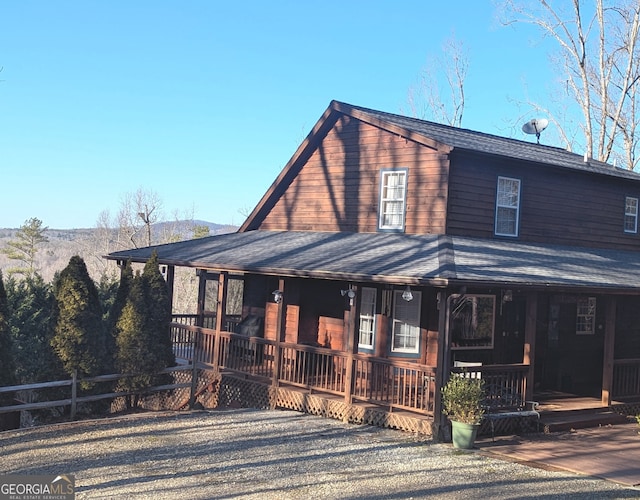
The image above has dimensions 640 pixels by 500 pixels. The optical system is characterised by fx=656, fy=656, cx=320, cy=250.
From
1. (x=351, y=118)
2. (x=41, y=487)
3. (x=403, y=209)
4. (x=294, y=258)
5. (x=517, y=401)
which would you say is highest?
(x=351, y=118)

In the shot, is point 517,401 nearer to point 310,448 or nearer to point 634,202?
point 310,448

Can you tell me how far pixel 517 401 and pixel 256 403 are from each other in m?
5.86

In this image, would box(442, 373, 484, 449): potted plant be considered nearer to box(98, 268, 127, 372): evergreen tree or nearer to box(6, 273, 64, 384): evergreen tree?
box(98, 268, 127, 372): evergreen tree

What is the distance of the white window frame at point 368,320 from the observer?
15.7 metres

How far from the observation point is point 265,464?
388 inches

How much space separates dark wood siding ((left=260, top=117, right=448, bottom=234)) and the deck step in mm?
4637

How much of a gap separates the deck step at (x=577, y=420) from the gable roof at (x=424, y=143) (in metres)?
5.99

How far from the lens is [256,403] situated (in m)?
15.2

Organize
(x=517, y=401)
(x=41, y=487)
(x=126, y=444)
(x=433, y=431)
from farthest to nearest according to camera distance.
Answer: (x=517, y=401)
(x=433, y=431)
(x=126, y=444)
(x=41, y=487)

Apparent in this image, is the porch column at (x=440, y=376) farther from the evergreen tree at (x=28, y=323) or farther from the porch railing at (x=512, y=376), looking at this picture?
the evergreen tree at (x=28, y=323)

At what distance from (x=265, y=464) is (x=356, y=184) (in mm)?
8900

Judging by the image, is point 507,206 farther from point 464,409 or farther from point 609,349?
point 464,409

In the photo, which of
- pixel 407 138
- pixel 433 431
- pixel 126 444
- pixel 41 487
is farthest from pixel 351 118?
pixel 41 487

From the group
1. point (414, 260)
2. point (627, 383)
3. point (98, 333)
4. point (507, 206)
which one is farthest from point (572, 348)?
point (98, 333)
